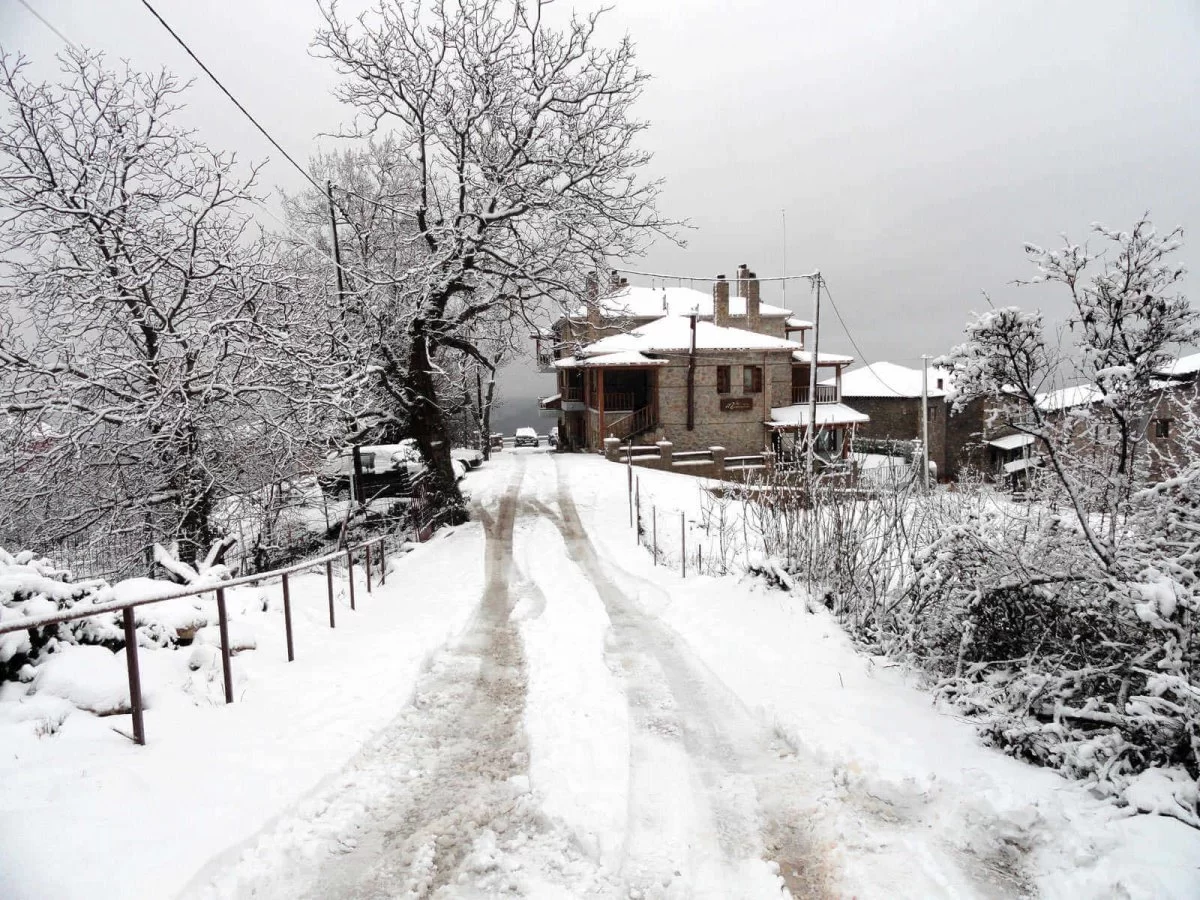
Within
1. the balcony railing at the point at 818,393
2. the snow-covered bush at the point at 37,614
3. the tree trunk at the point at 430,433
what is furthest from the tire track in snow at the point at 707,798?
the balcony railing at the point at 818,393

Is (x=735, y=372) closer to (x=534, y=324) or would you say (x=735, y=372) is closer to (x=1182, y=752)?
(x=534, y=324)

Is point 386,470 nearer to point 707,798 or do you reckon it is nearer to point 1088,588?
point 707,798

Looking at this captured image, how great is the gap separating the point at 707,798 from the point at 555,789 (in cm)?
98

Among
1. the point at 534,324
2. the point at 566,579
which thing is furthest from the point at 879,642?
the point at 534,324

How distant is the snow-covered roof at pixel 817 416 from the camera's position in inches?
1185

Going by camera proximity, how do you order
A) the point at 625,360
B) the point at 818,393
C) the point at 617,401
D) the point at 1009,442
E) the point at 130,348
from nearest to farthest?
the point at 130,348
the point at 625,360
the point at 617,401
the point at 1009,442
the point at 818,393

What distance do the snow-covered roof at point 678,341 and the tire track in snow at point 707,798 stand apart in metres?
24.0

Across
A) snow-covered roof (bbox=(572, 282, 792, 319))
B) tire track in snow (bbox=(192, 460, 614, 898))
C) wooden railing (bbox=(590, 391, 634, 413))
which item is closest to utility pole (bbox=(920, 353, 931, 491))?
tire track in snow (bbox=(192, 460, 614, 898))

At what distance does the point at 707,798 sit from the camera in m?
4.00

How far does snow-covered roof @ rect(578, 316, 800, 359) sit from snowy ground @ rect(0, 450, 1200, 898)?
23.9 meters

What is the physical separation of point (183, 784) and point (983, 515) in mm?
6572

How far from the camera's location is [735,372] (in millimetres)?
30328

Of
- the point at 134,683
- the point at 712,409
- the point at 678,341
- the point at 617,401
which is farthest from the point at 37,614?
the point at 617,401

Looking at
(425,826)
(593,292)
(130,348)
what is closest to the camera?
(425,826)
